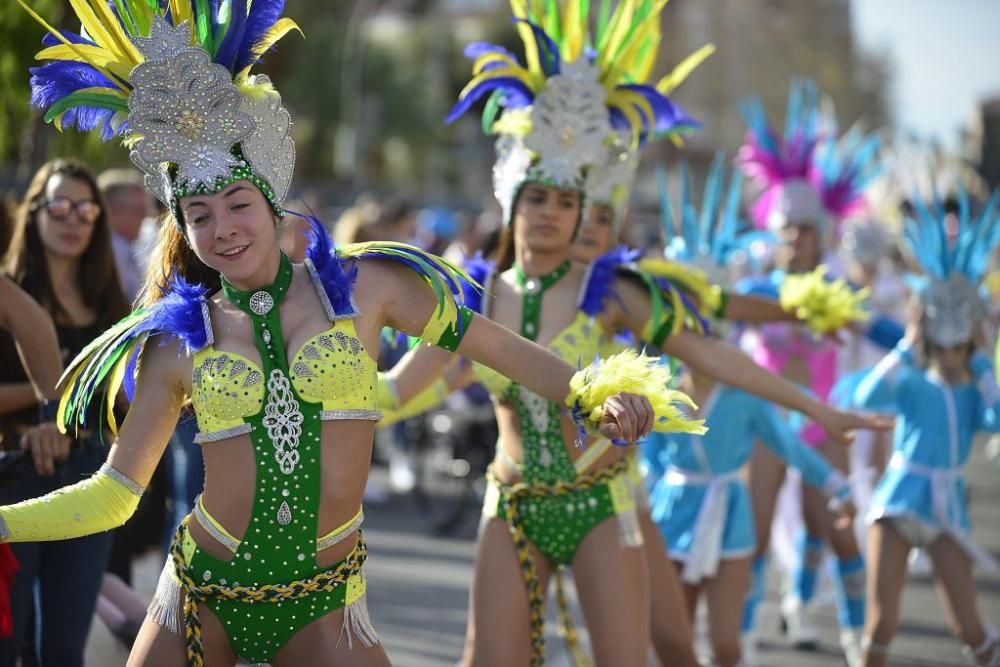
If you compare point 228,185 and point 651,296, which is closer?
point 228,185

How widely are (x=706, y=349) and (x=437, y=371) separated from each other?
93 centimetres

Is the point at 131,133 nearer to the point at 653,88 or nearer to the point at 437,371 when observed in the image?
the point at 437,371

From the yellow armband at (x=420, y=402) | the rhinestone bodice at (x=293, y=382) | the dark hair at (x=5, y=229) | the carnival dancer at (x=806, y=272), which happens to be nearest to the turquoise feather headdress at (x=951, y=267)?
the carnival dancer at (x=806, y=272)

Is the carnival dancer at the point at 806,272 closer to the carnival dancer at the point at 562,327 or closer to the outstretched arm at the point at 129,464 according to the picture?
the carnival dancer at the point at 562,327

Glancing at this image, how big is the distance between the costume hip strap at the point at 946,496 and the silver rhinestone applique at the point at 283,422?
350 cm

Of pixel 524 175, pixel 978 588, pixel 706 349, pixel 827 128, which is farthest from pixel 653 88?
pixel 978 588

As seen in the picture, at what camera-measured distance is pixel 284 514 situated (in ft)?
11.7

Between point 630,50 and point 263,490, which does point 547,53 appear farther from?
point 263,490

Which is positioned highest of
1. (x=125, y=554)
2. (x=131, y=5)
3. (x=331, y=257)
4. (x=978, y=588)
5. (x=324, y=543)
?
(x=131, y=5)

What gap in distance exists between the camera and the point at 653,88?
17.2 feet

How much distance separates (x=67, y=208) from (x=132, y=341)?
190 centimetres

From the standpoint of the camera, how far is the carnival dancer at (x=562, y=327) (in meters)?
4.60

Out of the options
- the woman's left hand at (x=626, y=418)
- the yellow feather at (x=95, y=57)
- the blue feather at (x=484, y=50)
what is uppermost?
the blue feather at (x=484, y=50)

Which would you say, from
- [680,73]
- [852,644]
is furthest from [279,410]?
[852,644]
